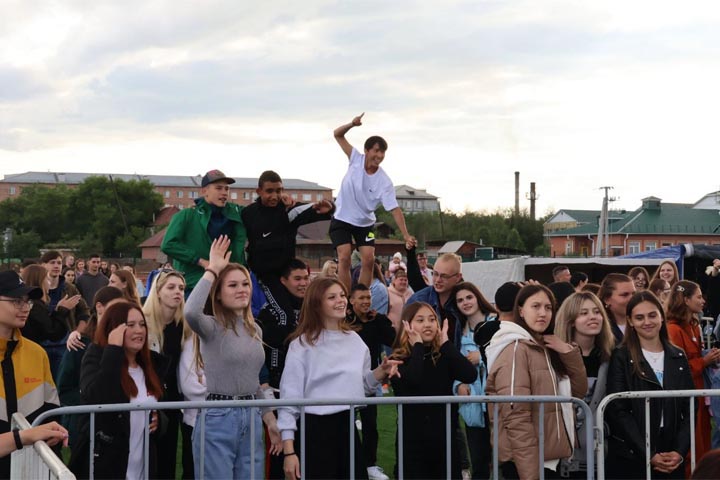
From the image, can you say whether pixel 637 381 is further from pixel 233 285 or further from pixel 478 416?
pixel 233 285

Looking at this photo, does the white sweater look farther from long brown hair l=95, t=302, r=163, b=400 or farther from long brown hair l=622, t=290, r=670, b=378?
long brown hair l=622, t=290, r=670, b=378

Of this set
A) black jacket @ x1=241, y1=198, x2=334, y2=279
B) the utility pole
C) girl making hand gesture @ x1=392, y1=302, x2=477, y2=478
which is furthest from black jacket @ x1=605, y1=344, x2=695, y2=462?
the utility pole

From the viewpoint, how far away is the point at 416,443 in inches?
233

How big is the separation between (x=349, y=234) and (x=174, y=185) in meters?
173

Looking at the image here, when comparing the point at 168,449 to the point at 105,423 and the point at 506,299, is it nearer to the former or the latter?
the point at 105,423

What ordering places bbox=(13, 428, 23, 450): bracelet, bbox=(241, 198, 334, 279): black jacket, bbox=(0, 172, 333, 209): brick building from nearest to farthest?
bbox=(13, 428, 23, 450): bracelet → bbox=(241, 198, 334, 279): black jacket → bbox=(0, 172, 333, 209): brick building

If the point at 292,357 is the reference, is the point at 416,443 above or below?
below

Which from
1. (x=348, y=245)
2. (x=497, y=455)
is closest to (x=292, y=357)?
(x=497, y=455)

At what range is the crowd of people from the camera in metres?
5.20

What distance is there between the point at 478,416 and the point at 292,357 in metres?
1.85

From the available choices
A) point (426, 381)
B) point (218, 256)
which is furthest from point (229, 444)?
point (426, 381)

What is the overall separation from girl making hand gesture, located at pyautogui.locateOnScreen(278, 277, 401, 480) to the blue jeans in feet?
0.77

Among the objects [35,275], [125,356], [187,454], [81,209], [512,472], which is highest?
[81,209]

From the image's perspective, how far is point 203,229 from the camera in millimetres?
7203
